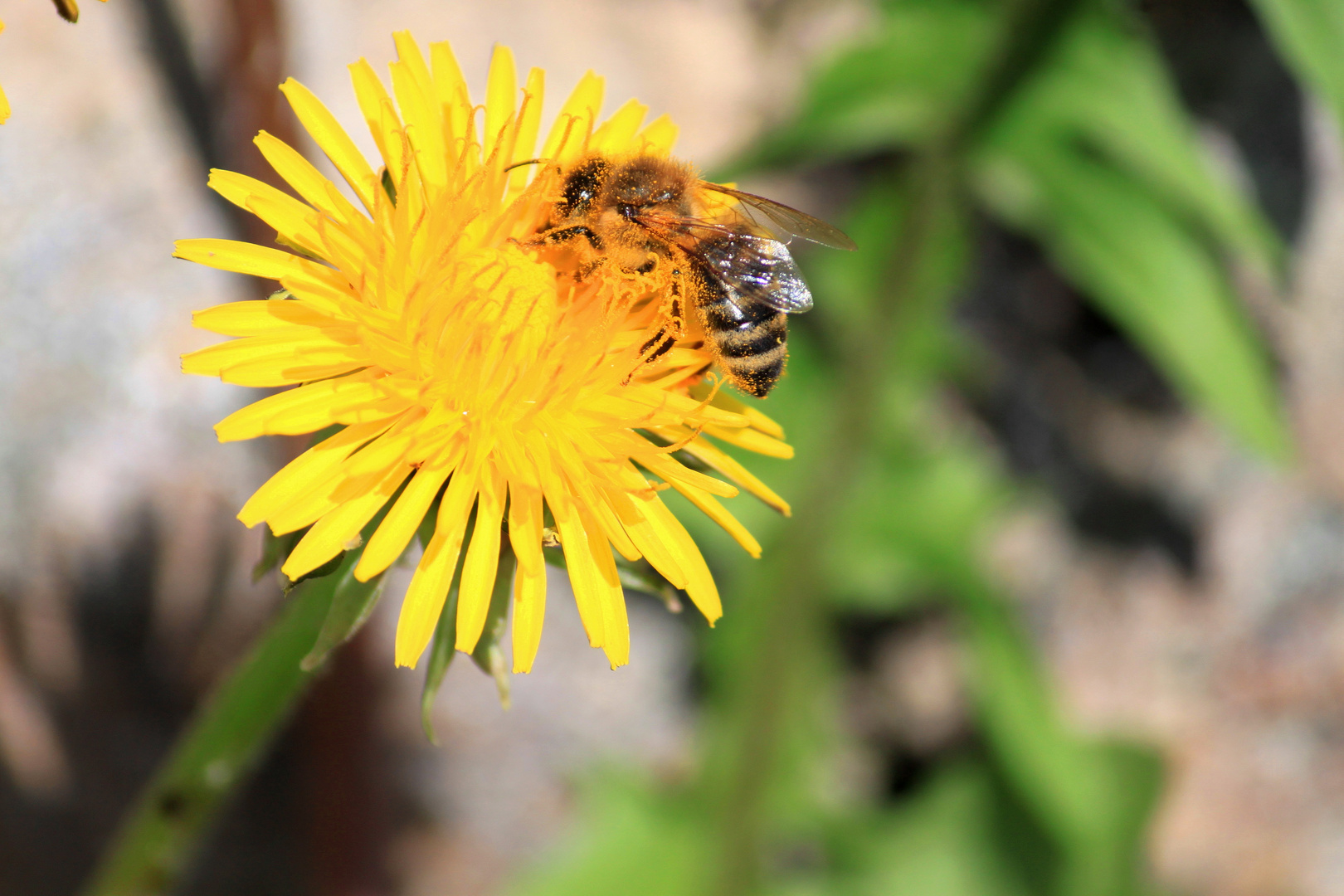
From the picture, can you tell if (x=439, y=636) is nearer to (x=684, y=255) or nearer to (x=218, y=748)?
(x=218, y=748)

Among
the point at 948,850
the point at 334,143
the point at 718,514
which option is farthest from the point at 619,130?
the point at 948,850

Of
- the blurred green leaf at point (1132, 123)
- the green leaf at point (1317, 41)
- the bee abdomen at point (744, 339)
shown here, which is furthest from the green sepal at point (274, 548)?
the blurred green leaf at point (1132, 123)

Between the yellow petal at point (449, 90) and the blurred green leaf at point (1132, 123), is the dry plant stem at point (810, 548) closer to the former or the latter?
the blurred green leaf at point (1132, 123)

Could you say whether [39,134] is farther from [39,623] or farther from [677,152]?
[677,152]

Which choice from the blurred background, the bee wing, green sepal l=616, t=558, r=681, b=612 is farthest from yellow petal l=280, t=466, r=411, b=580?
the blurred background

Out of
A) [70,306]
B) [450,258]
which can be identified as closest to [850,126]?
[450,258]

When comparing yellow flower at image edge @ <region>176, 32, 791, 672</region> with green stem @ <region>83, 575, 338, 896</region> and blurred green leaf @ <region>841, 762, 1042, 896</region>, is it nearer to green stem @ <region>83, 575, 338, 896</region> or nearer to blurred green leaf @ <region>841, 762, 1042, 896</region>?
green stem @ <region>83, 575, 338, 896</region>
